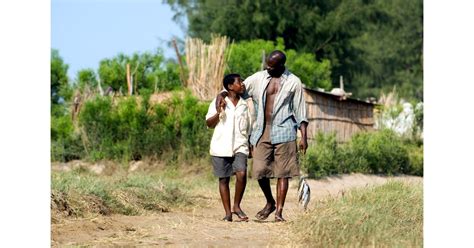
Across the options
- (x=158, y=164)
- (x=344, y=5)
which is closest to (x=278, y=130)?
(x=158, y=164)

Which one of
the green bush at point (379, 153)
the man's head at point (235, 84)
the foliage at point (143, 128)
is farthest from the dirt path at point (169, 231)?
the green bush at point (379, 153)

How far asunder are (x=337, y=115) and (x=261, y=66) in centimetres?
322

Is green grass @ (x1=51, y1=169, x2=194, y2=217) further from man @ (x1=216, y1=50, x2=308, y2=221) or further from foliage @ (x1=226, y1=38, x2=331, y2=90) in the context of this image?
foliage @ (x1=226, y1=38, x2=331, y2=90)

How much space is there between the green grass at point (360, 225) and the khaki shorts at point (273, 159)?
115 cm

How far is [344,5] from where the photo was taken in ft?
133

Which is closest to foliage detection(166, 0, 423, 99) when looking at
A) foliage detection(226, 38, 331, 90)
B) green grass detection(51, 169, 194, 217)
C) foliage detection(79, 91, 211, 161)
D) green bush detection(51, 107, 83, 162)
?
foliage detection(226, 38, 331, 90)

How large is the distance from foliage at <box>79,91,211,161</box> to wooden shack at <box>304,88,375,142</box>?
2934 mm

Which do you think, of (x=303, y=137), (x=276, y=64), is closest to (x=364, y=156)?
(x=303, y=137)

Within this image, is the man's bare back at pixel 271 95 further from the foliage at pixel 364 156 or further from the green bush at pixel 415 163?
the green bush at pixel 415 163

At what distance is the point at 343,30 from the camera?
40.4m

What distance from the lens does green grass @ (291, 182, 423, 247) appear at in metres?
6.31

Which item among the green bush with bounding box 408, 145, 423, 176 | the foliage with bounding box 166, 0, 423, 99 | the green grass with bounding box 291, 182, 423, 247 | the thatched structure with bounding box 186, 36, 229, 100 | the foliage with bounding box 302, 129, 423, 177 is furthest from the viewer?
the foliage with bounding box 166, 0, 423, 99
